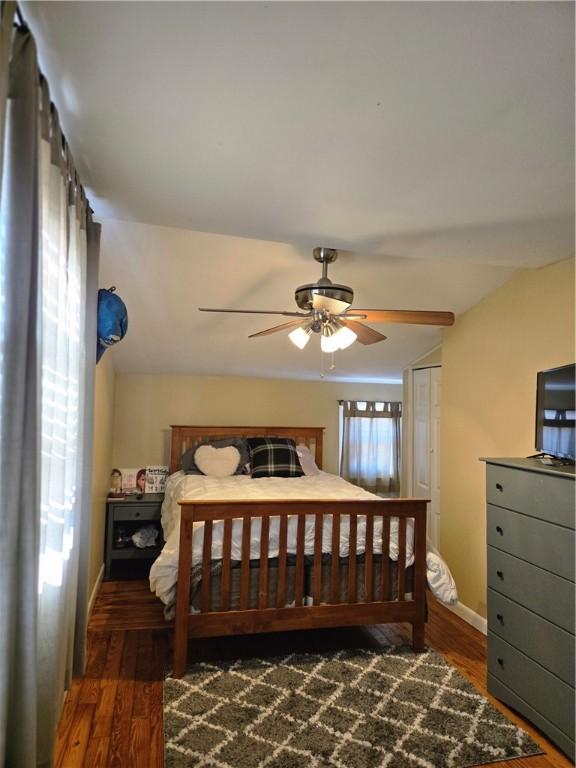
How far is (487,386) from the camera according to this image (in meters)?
3.10

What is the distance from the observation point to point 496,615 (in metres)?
2.25

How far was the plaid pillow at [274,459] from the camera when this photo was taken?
429cm

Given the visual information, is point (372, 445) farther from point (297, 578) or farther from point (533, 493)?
point (533, 493)

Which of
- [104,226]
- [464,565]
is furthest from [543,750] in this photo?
[104,226]

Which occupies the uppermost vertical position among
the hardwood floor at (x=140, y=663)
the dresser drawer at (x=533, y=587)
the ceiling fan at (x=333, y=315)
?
the ceiling fan at (x=333, y=315)

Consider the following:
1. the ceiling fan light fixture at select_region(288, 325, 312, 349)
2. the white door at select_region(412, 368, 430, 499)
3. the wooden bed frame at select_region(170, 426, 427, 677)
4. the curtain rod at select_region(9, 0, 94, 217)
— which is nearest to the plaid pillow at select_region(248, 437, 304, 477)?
the white door at select_region(412, 368, 430, 499)

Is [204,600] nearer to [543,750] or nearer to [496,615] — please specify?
[496,615]

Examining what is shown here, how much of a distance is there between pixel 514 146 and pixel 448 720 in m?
2.32

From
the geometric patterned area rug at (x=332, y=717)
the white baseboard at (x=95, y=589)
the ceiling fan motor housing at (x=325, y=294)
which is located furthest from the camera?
the white baseboard at (x=95, y=589)

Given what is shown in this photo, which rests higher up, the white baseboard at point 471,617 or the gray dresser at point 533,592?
the gray dresser at point 533,592

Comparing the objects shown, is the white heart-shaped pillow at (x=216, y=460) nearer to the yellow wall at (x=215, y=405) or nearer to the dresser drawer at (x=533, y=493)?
the yellow wall at (x=215, y=405)

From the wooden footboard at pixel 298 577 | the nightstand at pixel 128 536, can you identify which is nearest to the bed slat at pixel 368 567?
the wooden footboard at pixel 298 577

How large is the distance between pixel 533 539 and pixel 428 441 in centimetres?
216

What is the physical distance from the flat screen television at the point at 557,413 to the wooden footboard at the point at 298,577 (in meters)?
0.83
